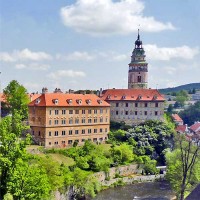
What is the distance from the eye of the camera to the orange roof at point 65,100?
52.0m

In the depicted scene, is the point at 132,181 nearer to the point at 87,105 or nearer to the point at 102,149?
the point at 102,149

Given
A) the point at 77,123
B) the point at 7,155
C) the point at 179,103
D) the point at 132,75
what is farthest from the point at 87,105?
the point at 179,103

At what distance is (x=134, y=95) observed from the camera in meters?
65.9

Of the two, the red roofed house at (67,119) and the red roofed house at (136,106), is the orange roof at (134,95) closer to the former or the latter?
the red roofed house at (136,106)

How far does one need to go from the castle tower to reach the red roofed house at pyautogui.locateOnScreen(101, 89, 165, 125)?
22.0ft

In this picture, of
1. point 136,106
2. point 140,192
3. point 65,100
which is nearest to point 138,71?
point 136,106

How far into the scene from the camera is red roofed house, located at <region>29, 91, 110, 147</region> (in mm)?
51594

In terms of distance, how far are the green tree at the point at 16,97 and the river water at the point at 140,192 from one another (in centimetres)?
1540

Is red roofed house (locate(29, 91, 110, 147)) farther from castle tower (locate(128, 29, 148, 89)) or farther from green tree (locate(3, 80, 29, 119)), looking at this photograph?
castle tower (locate(128, 29, 148, 89))

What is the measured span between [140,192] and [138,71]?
33.5 m

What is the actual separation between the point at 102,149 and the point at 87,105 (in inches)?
304

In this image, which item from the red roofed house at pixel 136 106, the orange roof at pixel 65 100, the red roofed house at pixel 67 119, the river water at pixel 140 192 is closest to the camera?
the river water at pixel 140 192

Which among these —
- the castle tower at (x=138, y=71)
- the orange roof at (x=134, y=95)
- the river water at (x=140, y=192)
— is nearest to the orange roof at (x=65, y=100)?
the orange roof at (x=134, y=95)

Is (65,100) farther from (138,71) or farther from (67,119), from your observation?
(138,71)
